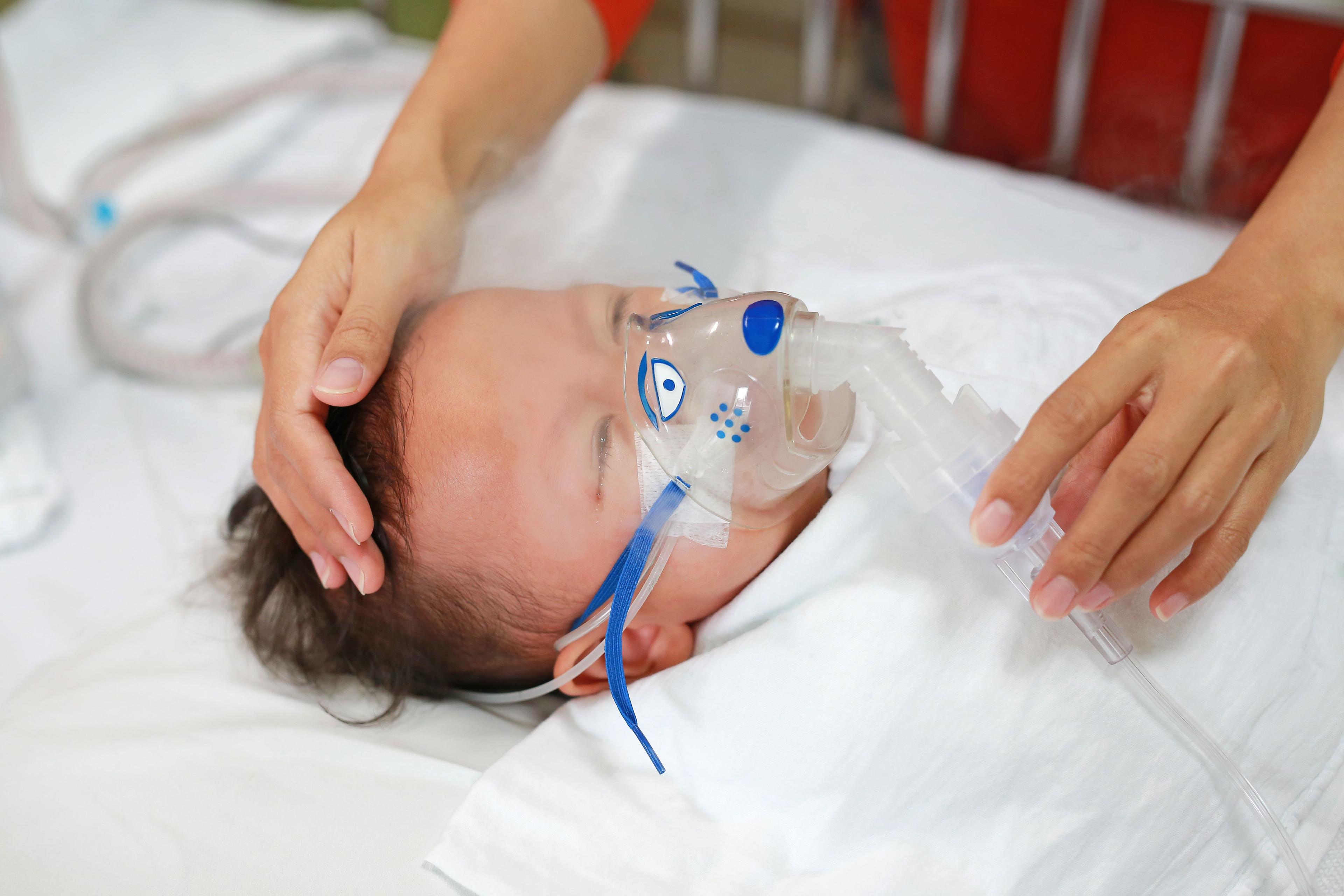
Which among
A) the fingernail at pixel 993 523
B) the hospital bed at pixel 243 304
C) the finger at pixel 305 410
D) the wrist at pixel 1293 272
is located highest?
the wrist at pixel 1293 272

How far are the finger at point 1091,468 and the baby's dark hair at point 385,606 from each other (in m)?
0.57

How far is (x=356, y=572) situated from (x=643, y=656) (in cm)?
35

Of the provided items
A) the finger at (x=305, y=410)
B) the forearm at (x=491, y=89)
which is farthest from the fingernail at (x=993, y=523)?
the forearm at (x=491, y=89)

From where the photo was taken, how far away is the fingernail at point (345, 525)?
107 centimetres

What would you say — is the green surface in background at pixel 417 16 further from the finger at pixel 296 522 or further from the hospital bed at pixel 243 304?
the finger at pixel 296 522

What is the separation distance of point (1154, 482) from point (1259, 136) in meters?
1.24

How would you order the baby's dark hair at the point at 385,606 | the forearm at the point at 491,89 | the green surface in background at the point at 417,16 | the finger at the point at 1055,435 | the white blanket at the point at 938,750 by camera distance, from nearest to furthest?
the finger at the point at 1055,435 < the white blanket at the point at 938,750 < the baby's dark hair at the point at 385,606 < the forearm at the point at 491,89 < the green surface in background at the point at 417,16

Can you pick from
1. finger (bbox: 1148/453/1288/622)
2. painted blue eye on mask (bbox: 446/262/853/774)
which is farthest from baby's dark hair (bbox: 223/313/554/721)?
finger (bbox: 1148/453/1288/622)

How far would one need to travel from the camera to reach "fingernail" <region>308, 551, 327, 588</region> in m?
1.14

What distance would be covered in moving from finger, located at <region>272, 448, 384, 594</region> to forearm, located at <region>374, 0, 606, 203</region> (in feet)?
1.47

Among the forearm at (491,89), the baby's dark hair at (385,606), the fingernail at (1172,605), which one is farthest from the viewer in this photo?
the forearm at (491,89)

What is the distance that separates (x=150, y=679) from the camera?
1.29 meters

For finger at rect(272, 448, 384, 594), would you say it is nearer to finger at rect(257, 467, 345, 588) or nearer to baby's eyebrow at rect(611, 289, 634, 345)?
finger at rect(257, 467, 345, 588)

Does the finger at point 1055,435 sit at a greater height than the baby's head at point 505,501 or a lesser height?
greater
